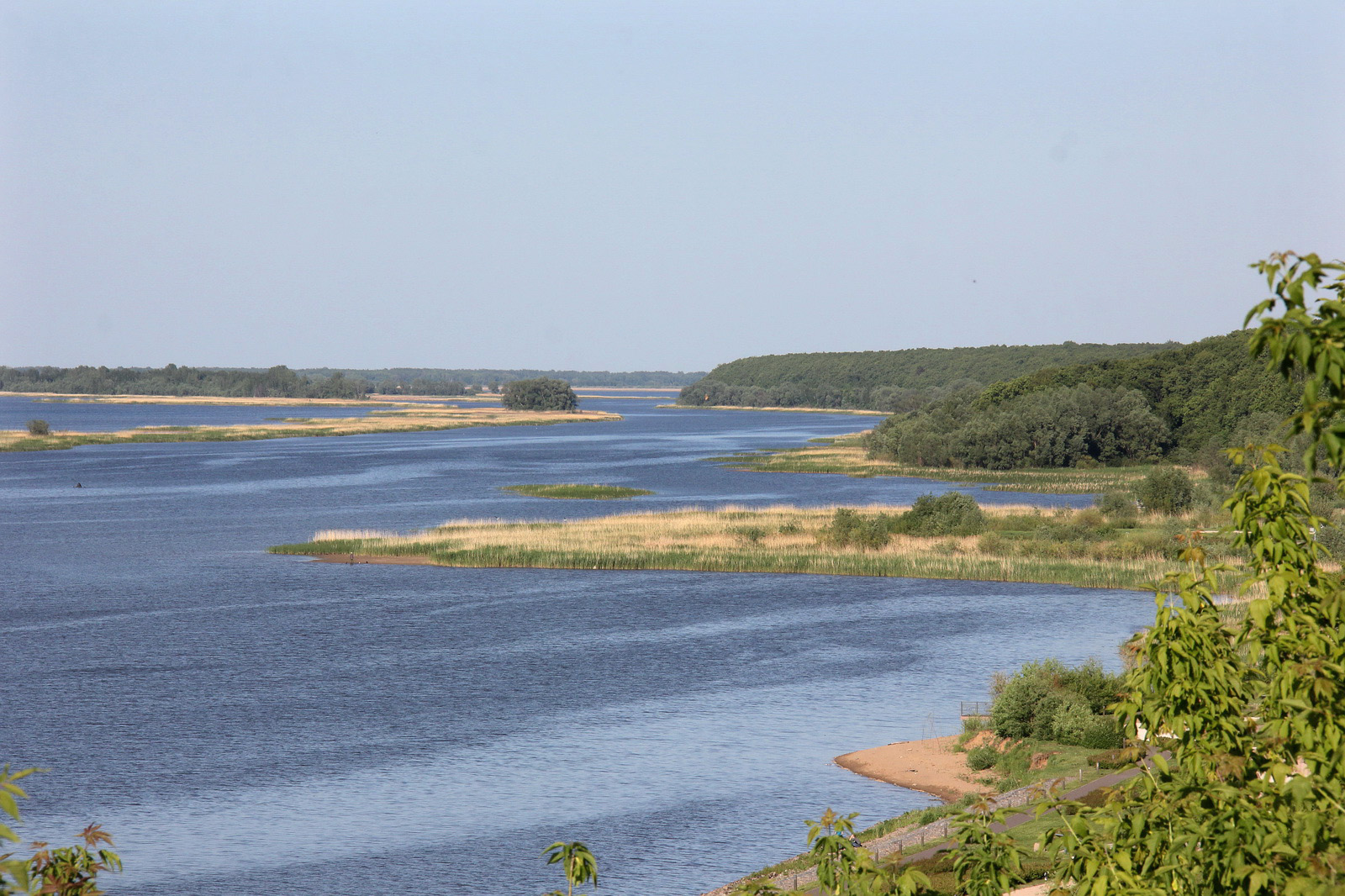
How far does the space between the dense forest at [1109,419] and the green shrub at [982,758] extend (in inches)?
3907

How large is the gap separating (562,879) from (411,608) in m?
35.1

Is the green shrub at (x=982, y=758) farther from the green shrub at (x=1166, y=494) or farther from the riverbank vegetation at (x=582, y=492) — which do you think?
the riverbank vegetation at (x=582, y=492)

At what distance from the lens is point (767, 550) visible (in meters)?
74.2

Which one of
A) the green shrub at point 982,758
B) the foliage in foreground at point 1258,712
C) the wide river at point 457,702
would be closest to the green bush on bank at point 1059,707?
the green shrub at point 982,758

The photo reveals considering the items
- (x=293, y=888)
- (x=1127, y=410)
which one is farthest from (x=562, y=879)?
(x=1127, y=410)

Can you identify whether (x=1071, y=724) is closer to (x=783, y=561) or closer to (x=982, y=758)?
(x=982, y=758)

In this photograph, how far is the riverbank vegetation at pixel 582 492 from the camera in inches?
4210

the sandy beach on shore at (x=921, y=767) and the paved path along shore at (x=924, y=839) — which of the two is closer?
the paved path along shore at (x=924, y=839)

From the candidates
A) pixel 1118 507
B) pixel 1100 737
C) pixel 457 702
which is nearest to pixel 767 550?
pixel 1118 507

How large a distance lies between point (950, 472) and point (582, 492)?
45.0 meters

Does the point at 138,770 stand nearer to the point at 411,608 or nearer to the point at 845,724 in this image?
the point at 845,724

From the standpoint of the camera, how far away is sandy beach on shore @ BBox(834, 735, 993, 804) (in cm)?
3222

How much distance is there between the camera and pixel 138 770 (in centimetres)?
3475

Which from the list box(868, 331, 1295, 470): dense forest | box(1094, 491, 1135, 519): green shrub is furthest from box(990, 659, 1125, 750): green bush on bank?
box(868, 331, 1295, 470): dense forest
